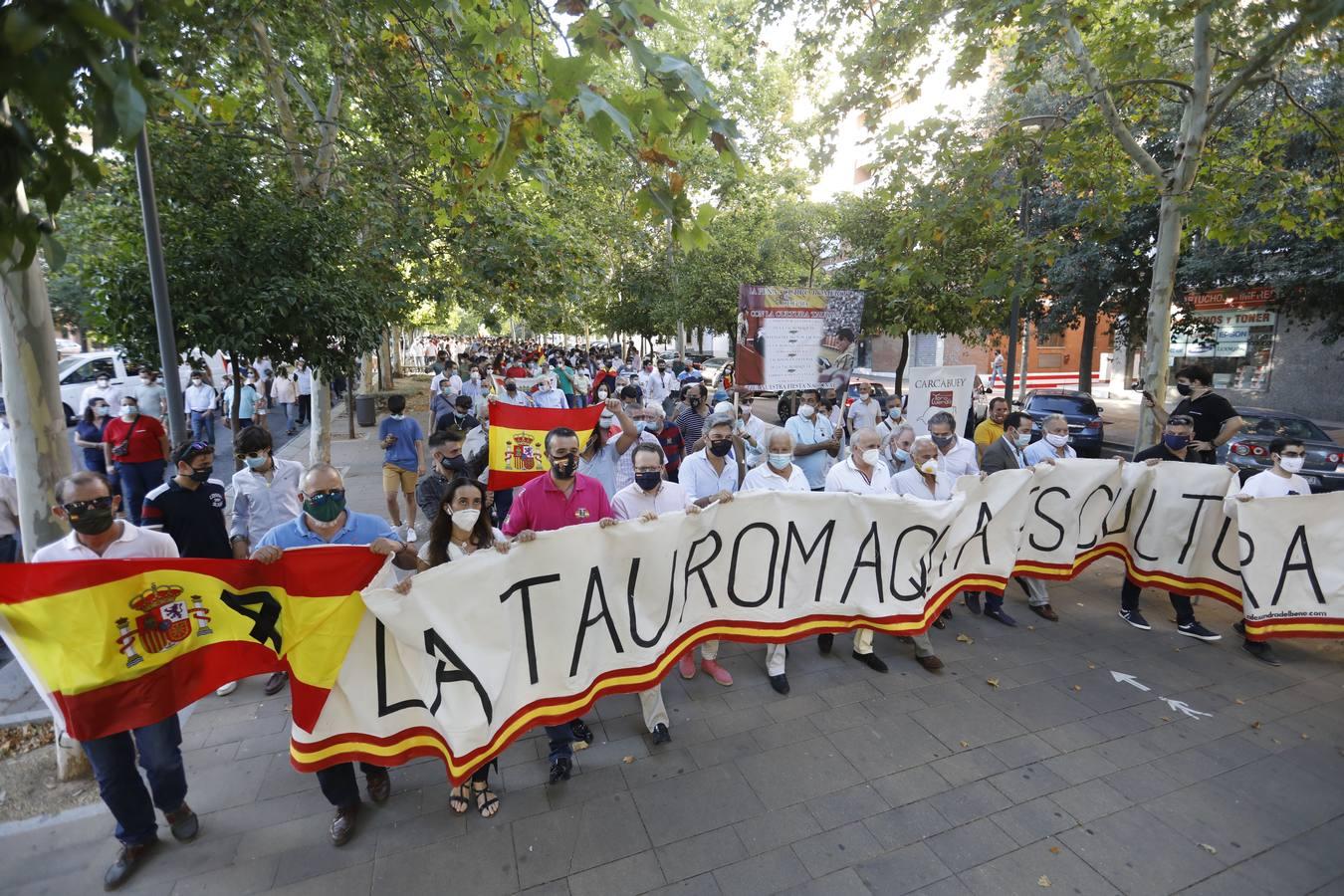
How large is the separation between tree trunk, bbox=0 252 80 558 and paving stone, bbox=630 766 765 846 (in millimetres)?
3673

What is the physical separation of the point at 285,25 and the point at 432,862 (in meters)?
8.14

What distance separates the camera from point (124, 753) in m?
3.07

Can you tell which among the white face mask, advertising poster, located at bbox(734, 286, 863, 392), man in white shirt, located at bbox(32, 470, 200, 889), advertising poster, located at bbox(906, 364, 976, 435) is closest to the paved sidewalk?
man in white shirt, located at bbox(32, 470, 200, 889)

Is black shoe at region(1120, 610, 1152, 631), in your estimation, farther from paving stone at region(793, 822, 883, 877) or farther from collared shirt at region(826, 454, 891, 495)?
paving stone at region(793, 822, 883, 877)

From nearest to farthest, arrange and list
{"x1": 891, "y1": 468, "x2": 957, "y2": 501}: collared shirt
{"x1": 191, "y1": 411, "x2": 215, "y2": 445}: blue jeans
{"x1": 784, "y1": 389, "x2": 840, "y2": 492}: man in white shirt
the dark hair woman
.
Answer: the dark hair woman → {"x1": 891, "y1": 468, "x2": 957, "y2": 501}: collared shirt → {"x1": 784, "y1": 389, "x2": 840, "y2": 492}: man in white shirt → {"x1": 191, "y1": 411, "x2": 215, "y2": 445}: blue jeans

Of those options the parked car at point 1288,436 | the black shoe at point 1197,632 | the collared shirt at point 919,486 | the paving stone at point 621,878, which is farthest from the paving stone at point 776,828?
the parked car at point 1288,436

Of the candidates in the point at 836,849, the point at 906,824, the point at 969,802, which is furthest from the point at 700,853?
the point at 969,802

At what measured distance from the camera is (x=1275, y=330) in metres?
21.1

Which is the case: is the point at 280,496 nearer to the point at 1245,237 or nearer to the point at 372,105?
the point at 372,105

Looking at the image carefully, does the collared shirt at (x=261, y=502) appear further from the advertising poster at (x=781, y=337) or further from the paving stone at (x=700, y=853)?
the advertising poster at (x=781, y=337)

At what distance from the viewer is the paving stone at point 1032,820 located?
3.34 meters

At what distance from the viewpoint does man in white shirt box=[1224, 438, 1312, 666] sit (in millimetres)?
5285

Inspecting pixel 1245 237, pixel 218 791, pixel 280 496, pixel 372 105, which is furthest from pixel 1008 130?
pixel 218 791

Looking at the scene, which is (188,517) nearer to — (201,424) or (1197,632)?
(1197,632)
